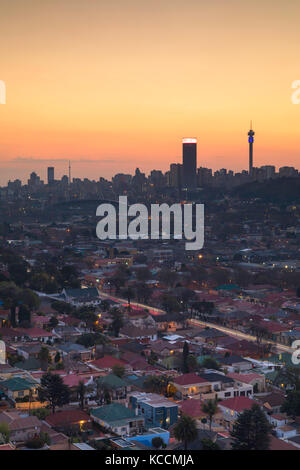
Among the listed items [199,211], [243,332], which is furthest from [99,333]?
[199,211]

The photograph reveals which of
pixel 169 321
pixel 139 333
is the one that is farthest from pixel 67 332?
pixel 169 321

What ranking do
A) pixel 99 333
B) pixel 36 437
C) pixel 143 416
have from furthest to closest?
pixel 99 333 < pixel 143 416 < pixel 36 437

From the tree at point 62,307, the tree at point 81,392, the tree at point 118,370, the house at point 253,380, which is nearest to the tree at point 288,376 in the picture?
the house at point 253,380

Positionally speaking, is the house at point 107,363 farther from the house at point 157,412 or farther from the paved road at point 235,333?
the paved road at point 235,333

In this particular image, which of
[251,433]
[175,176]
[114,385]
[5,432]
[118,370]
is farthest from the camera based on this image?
[175,176]

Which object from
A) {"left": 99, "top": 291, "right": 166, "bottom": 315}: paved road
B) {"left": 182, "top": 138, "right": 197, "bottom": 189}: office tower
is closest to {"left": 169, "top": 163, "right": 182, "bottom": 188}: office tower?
{"left": 182, "top": 138, "right": 197, "bottom": 189}: office tower

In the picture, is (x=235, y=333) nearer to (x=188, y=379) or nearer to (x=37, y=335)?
(x=37, y=335)

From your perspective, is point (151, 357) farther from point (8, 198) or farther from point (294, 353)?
point (8, 198)

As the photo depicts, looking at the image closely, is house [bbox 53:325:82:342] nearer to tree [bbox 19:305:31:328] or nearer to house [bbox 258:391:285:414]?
tree [bbox 19:305:31:328]
